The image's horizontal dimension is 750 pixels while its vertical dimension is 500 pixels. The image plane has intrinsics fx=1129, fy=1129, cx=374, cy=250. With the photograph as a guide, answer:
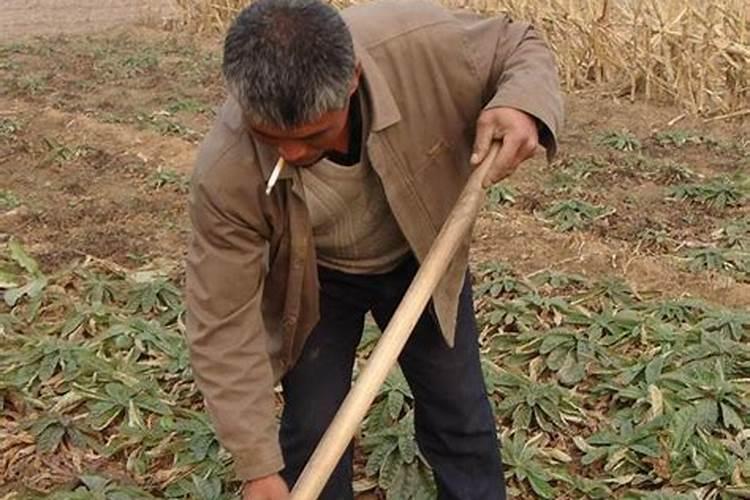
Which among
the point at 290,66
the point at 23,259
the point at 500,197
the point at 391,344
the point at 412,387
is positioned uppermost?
the point at 290,66

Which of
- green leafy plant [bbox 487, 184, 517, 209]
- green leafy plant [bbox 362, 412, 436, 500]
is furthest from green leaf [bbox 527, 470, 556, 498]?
green leafy plant [bbox 487, 184, 517, 209]

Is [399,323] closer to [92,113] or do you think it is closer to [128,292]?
[128,292]

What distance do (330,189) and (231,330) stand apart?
0.35 m

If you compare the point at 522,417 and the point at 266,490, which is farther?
the point at 522,417

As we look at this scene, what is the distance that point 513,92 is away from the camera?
2.25 meters

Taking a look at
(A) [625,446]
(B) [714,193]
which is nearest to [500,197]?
(B) [714,193]

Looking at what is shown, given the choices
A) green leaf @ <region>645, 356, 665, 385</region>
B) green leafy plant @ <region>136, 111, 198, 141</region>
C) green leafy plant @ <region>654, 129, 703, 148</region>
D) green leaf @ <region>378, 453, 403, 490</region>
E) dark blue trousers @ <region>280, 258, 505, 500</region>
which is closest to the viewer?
dark blue trousers @ <region>280, 258, 505, 500</region>

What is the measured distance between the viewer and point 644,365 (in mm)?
3885

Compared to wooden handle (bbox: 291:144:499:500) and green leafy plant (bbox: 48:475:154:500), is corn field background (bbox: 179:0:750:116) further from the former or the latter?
wooden handle (bbox: 291:144:499:500)

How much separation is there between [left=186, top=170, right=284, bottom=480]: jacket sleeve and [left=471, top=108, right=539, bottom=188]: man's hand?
18.8 inches

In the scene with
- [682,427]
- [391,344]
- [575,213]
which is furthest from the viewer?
[575,213]

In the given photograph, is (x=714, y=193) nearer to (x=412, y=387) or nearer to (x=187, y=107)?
(x=412, y=387)

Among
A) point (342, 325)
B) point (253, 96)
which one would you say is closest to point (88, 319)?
point (342, 325)

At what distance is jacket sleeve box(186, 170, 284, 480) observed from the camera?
214 centimetres
